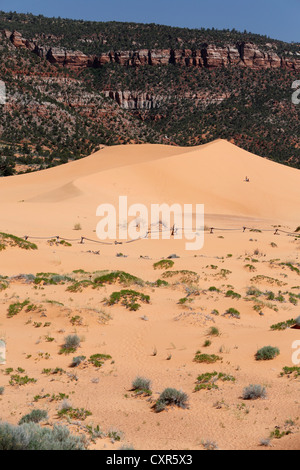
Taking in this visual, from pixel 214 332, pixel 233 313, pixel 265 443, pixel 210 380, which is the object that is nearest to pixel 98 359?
pixel 210 380

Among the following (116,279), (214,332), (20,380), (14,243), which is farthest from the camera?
(14,243)

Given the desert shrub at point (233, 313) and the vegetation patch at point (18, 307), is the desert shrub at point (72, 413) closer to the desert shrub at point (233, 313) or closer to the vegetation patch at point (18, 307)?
the vegetation patch at point (18, 307)

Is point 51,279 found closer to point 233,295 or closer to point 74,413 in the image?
point 233,295

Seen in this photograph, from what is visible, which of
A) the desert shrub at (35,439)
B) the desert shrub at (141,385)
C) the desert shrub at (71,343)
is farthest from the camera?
the desert shrub at (71,343)

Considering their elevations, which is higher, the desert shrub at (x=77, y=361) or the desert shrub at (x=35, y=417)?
the desert shrub at (x=77, y=361)

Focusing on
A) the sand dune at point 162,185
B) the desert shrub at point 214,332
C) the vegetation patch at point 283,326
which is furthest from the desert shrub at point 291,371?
the sand dune at point 162,185

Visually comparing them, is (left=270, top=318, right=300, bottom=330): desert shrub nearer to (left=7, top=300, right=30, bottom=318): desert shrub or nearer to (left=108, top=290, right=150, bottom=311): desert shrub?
(left=108, top=290, right=150, bottom=311): desert shrub
